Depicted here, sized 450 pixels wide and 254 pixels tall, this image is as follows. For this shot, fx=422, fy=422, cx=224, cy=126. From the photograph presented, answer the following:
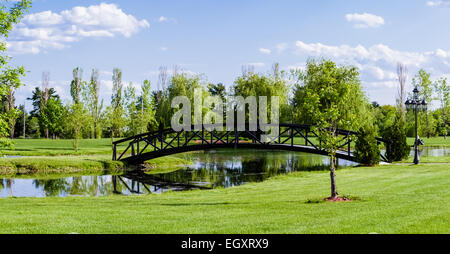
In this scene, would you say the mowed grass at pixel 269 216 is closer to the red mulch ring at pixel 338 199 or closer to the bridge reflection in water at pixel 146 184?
the red mulch ring at pixel 338 199

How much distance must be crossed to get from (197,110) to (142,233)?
38955 mm

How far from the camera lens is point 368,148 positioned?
24.9 m

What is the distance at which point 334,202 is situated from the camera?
11203 millimetres

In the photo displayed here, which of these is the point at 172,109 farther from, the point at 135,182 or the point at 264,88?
the point at 135,182

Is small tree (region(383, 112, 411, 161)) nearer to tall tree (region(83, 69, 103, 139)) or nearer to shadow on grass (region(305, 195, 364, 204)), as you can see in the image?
shadow on grass (region(305, 195, 364, 204))

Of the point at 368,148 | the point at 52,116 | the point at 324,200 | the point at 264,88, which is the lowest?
the point at 324,200

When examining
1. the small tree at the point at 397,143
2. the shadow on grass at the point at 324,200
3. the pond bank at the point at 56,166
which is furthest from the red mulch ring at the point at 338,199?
the pond bank at the point at 56,166

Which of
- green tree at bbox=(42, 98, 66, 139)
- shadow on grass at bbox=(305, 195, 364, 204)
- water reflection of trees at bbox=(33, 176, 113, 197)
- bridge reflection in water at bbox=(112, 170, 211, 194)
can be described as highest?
green tree at bbox=(42, 98, 66, 139)

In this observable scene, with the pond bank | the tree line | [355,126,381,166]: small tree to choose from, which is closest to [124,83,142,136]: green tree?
the tree line

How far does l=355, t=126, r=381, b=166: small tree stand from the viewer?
2455cm

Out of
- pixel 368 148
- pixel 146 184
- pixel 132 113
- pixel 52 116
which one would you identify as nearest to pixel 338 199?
pixel 146 184

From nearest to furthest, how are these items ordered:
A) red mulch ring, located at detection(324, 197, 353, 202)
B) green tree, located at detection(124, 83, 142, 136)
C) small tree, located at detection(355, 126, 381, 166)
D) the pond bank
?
red mulch ring, located at detection(324, 197, 353, 202) < small tree, located at detection(355, 126, 381, 166) < the pond bank < green tree, located at detection(124, 83, 142, 136)
